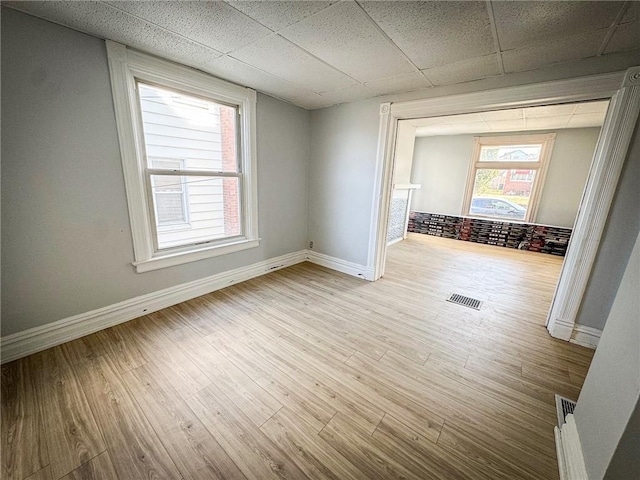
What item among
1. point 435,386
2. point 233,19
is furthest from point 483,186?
point 233,19

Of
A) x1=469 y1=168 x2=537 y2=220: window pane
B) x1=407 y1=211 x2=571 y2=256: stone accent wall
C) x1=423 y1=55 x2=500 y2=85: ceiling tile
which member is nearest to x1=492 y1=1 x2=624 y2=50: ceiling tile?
x1=423 y1=55 x2=500 y2=85: ceiling tile

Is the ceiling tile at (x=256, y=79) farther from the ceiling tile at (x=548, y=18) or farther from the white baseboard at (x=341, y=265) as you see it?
the white baseboard at (x=341, y=265)

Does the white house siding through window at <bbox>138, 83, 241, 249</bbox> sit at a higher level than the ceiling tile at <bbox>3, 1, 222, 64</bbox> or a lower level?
lower

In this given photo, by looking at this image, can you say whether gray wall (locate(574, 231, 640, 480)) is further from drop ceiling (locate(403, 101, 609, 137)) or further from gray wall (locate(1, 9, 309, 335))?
gray wall (locate(1, 9, 309, 335))

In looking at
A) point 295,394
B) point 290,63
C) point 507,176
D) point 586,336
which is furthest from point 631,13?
point 507,176

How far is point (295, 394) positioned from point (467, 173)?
20.8 feet

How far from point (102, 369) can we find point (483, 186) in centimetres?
720

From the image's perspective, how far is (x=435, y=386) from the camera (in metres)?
1.69

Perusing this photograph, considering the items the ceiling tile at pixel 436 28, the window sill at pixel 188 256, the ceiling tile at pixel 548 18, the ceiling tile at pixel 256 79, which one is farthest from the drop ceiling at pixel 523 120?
the window sill at pixel 188 256

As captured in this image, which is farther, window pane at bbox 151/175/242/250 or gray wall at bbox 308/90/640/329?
window pane at bbox 151/175/242/250

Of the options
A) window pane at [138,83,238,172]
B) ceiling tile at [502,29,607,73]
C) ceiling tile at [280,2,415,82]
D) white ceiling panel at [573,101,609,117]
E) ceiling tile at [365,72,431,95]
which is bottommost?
window pane at [138,83,238,172]

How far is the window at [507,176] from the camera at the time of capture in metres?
5.25

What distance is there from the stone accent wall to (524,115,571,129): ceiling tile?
1917 mm

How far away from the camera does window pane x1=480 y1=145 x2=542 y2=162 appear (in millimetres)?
5293
